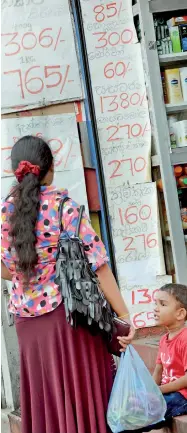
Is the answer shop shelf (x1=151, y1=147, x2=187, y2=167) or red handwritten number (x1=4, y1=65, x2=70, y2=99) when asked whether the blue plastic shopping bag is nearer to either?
shop shelf (x1=151, y1=147, x2=187, y2=167)

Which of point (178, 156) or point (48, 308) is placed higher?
point (178, 156)

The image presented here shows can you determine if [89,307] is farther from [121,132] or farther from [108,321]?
[121,132]

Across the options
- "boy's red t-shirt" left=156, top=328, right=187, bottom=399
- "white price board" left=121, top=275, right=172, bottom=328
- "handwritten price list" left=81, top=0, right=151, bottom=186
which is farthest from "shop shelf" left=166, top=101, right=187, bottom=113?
"boy's red t-shirt" left=156, top=328, right=187, bottom=399

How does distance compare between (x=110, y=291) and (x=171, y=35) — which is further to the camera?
(x=171, y=35)

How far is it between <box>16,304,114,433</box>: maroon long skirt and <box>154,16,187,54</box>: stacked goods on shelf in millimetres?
2933

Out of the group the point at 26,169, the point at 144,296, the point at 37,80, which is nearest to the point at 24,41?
the point at 37,80

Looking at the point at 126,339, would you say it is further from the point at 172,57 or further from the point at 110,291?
the point at 172,57

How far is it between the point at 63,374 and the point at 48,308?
0.32 meters

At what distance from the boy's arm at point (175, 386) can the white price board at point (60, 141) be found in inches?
82.8

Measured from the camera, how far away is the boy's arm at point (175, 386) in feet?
13.3

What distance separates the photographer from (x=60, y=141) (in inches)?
231

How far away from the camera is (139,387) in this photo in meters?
3.74

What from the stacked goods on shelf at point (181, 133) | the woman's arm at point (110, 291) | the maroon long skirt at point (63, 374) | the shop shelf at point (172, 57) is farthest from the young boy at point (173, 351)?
the shop shelf at point (172, 57)

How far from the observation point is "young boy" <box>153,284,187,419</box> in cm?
408
